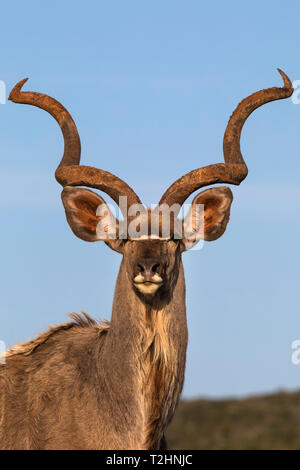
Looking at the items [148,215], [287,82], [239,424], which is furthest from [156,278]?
[239,424]

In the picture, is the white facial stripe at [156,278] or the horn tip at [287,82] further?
the horn tip at [287,82]

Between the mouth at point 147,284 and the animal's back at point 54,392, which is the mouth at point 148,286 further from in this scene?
the animal's back at point 54,392

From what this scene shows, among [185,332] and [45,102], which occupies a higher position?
[45,102]

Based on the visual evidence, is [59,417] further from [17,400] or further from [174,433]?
[174,433]

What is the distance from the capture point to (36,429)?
1013 centimetres

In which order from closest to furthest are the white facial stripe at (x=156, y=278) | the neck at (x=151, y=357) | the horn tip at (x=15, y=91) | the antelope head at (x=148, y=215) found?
the white facial stripe at (x=156, y=278), the antelope head at (x=148, y=215), the neck at (x=151, y=357), the horn tip at (x=15, y=91)

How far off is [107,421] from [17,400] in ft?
4.04

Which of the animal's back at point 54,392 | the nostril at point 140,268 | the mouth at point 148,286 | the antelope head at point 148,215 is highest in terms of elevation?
the antelope head at point 148,215

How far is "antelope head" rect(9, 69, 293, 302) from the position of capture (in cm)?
934

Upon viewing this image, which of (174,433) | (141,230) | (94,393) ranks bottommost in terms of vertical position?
(94,393)

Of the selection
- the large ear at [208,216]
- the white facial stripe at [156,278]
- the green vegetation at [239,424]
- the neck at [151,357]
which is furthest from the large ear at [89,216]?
the green vegetation at [239,424]

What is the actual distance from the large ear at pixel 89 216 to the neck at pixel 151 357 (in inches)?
27.3

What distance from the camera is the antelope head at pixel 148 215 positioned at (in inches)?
368

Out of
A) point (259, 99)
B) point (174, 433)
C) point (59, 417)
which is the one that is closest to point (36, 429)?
point (59, 417)
